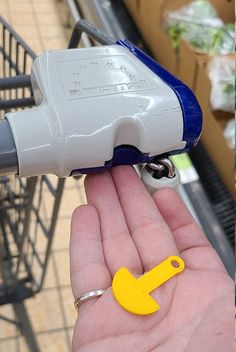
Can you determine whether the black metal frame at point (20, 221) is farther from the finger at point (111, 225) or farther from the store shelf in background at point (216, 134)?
the store shelf in background at point (216, 134)

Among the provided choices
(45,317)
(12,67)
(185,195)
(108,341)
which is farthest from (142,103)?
(45,317)

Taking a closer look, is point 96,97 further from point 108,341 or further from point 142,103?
point 108,341

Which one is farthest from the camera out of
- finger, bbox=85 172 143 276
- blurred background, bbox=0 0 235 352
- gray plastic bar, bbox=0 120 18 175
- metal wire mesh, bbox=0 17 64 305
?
blurred background, bbox=0 0 235 352

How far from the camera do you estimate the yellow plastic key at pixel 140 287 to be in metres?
0.63

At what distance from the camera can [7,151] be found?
22.9 inches

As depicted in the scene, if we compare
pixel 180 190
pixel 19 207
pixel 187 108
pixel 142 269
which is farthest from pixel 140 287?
pixel 180 190

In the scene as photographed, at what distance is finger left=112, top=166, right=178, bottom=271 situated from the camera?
27.3 inches

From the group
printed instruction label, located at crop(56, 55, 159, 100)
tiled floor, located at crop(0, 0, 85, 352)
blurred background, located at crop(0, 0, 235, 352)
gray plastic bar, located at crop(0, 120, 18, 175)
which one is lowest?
tiled floor, located at crop(0, 0, 85, 352)

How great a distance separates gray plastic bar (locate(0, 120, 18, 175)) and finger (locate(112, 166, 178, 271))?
0.18 m

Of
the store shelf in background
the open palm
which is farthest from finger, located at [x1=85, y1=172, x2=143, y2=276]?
the store shelf in background

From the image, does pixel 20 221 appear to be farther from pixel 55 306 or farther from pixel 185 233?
pixel 185 233

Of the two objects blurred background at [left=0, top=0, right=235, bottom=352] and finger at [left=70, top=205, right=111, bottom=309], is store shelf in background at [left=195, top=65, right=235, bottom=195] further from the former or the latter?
finger at [left=70, top=205, right=111, bottom=309]

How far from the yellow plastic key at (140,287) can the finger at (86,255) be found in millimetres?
30

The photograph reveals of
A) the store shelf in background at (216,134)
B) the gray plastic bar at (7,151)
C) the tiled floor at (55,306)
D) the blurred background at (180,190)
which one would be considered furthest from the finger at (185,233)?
the tiled floor at (55,306)
